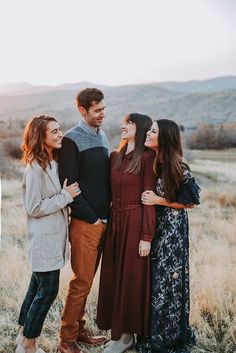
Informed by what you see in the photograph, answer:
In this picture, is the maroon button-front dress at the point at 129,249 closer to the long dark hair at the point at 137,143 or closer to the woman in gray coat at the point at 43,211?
the long dark hair at the point at 137,143

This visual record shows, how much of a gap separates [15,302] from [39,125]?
1.87m

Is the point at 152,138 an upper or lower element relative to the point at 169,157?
upper

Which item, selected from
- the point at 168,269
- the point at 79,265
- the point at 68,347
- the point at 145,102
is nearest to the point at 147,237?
the point at 168,269

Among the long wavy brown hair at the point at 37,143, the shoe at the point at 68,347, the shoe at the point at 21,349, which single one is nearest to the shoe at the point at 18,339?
the shoe at the point at 21,349

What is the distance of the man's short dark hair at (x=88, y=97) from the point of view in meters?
3.30

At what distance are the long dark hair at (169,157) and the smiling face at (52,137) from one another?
70cm

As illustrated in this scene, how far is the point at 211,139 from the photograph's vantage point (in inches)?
1088

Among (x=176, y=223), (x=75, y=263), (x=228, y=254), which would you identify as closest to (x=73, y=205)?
(x=75, y=263)

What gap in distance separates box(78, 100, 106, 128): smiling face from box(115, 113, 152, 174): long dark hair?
192 millimetres

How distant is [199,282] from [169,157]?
1832 mm

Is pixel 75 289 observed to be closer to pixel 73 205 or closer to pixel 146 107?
pixel 73 205

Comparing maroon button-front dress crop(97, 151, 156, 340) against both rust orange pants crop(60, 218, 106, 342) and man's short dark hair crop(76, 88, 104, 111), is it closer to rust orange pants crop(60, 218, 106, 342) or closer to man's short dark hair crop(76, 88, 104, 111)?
rust orange pants crop(60, 218, 106, 342)

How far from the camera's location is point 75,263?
336 cm

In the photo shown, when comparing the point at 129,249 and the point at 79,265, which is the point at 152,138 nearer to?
the point at 129,249
